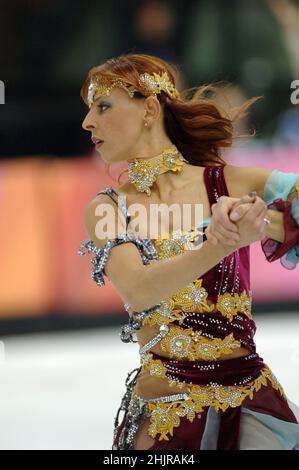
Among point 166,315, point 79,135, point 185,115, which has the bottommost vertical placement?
point 166,315

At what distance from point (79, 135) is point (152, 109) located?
432cm

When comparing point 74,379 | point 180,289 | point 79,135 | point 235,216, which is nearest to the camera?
point 235,216

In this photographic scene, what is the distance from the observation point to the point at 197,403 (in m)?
2.79

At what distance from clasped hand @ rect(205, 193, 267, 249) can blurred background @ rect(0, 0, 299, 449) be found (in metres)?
3.73

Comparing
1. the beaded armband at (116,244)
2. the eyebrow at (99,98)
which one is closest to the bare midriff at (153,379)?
the beaded armband at (116,244)

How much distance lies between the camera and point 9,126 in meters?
7.10

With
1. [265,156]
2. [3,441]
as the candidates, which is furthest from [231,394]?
[265,156]

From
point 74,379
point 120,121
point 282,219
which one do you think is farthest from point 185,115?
point 74,379

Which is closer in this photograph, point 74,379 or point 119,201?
point 119,201

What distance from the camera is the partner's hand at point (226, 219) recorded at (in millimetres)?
2322

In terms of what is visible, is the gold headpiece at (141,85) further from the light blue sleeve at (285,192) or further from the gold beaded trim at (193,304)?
the gold beaded trim at (193,304)

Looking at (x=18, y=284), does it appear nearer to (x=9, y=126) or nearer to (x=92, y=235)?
(x=9, y=126)

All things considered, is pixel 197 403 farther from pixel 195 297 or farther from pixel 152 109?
pixel 152 109

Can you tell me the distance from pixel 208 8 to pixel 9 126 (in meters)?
1.82
